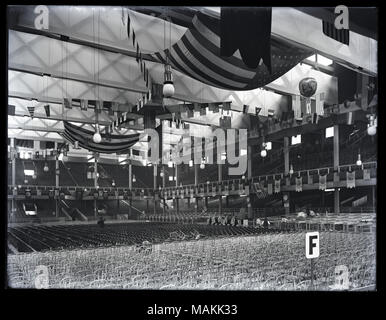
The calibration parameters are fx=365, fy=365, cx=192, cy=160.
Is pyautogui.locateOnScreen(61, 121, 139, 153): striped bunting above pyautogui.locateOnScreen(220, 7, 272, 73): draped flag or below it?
below

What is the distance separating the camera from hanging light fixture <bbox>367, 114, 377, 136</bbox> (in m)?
6.45

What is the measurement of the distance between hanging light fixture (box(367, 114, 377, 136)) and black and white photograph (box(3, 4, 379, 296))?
0.03 m

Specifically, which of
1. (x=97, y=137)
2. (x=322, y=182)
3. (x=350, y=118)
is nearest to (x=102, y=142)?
(x=97, y=137)

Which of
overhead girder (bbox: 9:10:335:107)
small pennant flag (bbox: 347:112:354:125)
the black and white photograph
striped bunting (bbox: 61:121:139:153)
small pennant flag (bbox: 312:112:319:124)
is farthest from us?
small pennant flag (bbox: 312:112:319:124)

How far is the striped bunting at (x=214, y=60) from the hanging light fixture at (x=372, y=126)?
1.82 m

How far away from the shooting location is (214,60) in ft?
21.6

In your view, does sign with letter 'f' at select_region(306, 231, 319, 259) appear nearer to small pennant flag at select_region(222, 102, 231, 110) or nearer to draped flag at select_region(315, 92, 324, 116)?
draped flag at select_region(315, 92, 324, 116)

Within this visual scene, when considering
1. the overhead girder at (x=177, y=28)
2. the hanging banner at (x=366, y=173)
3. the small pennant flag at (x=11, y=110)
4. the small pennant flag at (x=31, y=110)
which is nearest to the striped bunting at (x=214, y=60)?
the overhead girder at (x=177, y=28)

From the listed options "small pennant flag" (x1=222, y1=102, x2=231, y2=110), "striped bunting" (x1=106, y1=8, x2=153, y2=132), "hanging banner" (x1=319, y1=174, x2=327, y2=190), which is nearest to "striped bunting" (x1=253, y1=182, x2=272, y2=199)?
"small pennant flag" (x1=222, y1=102, x2=231, y2=110)

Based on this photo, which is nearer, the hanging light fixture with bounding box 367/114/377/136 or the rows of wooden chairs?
the rows of wooden chairs

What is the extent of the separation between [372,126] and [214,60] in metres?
3.06

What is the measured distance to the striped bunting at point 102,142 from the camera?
23.3 feet

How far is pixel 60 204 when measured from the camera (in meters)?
→ 6.88
